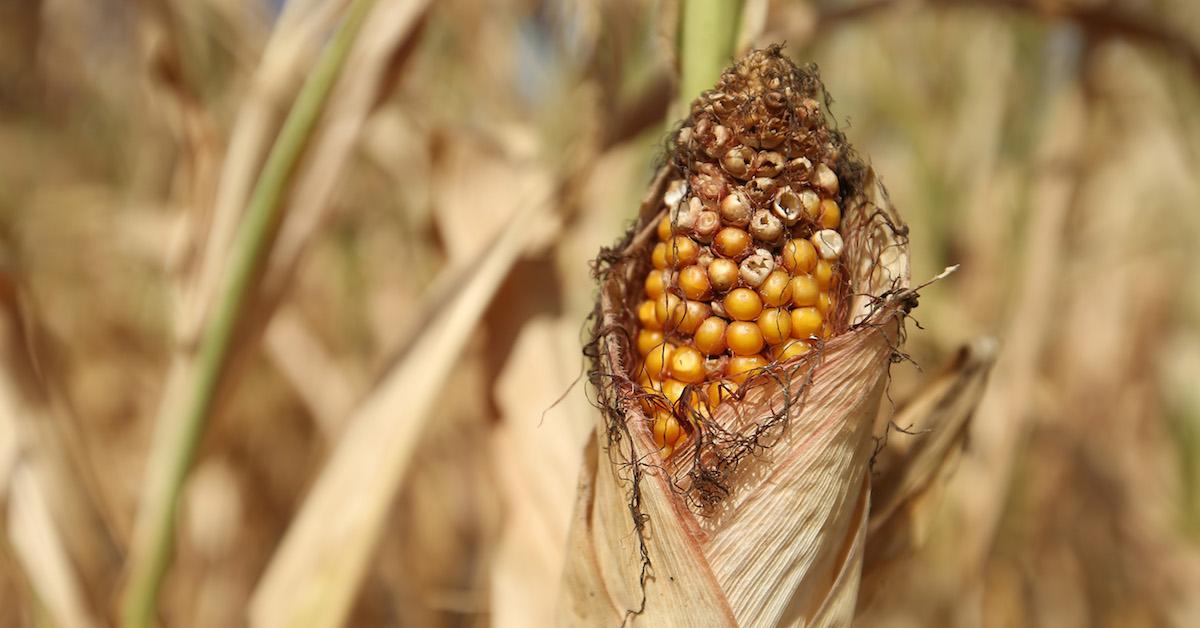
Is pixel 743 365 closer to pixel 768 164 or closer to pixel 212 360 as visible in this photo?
pixel 768 164

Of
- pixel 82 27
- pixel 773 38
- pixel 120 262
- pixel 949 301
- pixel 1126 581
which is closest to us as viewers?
pixel 773 38

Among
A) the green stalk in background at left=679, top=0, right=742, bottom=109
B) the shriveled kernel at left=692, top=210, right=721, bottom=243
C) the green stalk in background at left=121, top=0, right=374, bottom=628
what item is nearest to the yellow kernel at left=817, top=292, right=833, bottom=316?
the shriveled kernel at left=692, top=210, right=721, bottom=243

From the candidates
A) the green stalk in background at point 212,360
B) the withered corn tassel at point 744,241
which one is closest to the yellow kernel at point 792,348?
the withered corn tassel at point 744,241

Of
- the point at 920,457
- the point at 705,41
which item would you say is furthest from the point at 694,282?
the point at 920,457

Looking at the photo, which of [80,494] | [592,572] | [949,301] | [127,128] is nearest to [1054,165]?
[949,301]

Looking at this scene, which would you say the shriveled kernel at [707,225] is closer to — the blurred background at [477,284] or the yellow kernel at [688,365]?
the yellow kernel at [688,365]

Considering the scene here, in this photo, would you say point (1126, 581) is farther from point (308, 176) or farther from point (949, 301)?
point (308, 176)
